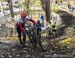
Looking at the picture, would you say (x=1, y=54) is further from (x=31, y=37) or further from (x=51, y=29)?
(x=51, y=29)

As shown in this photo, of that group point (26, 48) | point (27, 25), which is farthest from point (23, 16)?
point (26, 48)

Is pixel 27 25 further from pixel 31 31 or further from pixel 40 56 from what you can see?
pixel 40 56

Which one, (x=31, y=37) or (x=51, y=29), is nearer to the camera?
(x=31, y=37)

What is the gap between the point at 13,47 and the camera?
Answer: 49.8 ft

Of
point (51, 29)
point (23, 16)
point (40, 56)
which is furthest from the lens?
point (51, 29)

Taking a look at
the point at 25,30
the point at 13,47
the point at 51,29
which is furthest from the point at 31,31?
the point at 51,29

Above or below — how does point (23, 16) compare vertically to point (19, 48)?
above

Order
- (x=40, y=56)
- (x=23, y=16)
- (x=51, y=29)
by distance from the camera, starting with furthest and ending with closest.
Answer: (x=51, y=29) → (x=23, y=16) → (x=40, y=56)

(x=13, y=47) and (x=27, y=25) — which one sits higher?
(x=27, y=25)

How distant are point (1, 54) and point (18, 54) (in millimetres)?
A: 778

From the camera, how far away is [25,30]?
14.4 m

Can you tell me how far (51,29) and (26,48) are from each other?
8.17 metres

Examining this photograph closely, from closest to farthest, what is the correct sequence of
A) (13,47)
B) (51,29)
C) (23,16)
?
1. (23,16)
2. (13,47)
3. (51,29)


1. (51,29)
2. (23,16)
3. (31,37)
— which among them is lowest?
(51,29)
